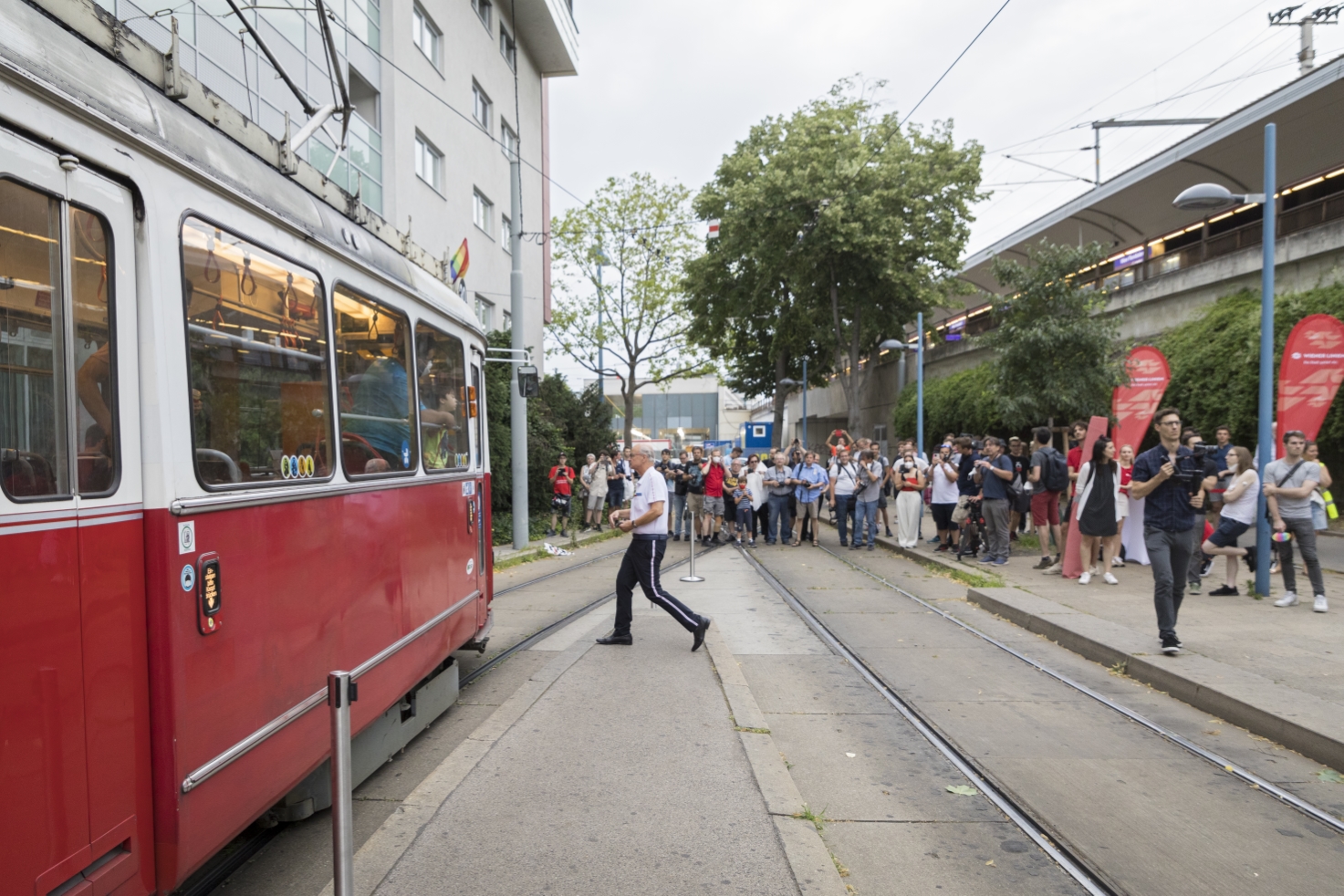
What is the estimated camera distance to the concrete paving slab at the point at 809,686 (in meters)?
6.09

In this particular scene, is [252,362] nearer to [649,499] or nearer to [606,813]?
[606,813]

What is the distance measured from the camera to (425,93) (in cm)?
1897

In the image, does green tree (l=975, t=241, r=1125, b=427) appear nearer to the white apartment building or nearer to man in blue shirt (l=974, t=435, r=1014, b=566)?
man in blue shirt (l=974, t=435, r=1014, b=566)

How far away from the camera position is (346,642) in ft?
13.0

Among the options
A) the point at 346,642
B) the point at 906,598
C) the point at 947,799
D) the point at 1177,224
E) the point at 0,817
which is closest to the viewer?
the point at 0,817

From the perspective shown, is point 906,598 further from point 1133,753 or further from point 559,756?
point 559,756

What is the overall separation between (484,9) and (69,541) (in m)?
24.1

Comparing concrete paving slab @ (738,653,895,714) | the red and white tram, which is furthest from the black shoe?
the red and white tram

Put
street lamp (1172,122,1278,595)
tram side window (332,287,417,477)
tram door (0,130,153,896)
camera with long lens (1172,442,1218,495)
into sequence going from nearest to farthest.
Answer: tram door (0,130,153,896) → tram side window (332,287,417,477) → camera with long lens (1172,442,1218,495) → street lamp (1172,122,1278,595)

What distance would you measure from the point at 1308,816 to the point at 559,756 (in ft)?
11.7

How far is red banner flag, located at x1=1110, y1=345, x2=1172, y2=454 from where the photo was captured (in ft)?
43.1

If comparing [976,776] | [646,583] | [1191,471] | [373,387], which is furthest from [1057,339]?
[373,387]

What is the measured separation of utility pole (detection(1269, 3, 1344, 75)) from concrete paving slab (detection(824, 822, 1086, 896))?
26907mm

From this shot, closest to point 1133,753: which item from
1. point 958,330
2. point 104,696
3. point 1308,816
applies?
point 1308,816
